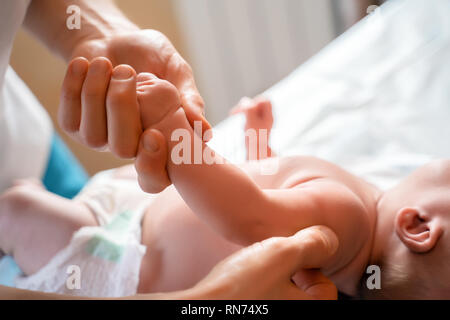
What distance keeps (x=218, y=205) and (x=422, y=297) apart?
333mm

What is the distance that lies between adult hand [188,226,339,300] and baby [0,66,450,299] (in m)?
0.07

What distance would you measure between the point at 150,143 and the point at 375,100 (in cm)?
72

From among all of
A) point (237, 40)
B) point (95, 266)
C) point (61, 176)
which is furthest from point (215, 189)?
point (237, 40)

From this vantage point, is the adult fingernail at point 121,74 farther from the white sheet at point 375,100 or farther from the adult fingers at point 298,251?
the white sheet at point 375,100

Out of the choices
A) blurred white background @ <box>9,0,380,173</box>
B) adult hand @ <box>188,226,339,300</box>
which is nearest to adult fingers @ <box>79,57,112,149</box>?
adult hand @ <box>188,226,339,300</box>

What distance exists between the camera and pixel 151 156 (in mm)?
532

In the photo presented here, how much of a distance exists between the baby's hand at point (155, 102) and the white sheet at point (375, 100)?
1.50ft

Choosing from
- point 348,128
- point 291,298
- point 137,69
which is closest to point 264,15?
point 348,128

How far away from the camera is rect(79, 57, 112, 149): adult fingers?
518 millimetres

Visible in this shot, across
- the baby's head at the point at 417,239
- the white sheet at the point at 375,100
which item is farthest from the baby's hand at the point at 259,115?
the baby's head at the point at 417,239

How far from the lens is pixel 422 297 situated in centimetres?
70

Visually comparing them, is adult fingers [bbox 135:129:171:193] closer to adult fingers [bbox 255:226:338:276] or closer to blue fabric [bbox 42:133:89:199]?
adult fingers [bbox 255:226:338:276]

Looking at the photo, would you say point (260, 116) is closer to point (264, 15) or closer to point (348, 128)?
point (348, 128)

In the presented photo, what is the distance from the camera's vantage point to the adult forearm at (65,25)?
28.6 inches
